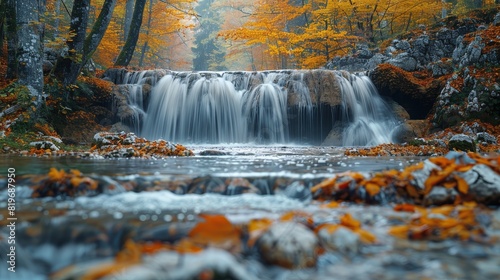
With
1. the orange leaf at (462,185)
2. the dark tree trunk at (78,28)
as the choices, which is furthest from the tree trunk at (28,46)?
the orange leaf at (462,185)

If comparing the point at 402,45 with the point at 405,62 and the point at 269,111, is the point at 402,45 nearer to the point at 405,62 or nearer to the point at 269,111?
the point at 405,62

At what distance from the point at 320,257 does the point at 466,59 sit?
494 inches

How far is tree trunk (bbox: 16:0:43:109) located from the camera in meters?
7.85

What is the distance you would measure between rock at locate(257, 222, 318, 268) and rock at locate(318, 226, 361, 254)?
9 cm

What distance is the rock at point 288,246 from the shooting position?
161 centimetres

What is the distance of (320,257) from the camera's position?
1.67m

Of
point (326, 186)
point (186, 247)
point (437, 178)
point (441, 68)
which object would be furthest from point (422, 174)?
point (441, 68)

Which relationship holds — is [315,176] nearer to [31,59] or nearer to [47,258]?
[47,258]

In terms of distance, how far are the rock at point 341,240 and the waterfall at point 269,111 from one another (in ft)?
35.1

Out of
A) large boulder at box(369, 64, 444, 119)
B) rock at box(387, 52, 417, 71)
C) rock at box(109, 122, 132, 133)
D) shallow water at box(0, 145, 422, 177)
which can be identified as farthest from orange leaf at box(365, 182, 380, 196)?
rock at box(387, 52, 417, 71)

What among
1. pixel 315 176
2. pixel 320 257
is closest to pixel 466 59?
pixel 315 176

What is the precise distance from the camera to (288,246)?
1.66 m

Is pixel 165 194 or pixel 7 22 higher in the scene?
pixel 7 22

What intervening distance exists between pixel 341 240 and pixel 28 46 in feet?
28.9
